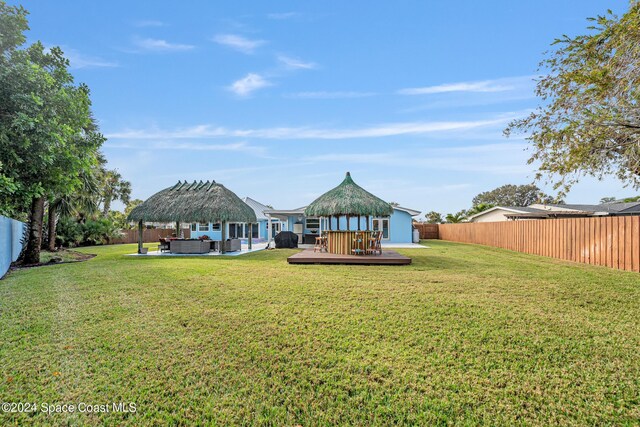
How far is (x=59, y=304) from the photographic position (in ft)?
19.9

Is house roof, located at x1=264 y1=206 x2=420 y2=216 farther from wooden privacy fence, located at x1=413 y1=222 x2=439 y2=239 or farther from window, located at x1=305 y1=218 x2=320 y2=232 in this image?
wooden privacy fence, located at x1=413 y1=222 x2=439 y2=239

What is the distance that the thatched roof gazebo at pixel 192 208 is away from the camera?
16672 millimetres

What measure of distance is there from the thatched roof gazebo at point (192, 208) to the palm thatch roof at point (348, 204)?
476 cm

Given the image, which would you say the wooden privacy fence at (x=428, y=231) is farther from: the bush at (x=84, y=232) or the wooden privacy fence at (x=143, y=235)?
the bush at (x=84, y=232)

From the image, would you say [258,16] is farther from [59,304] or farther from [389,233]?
[389,233]

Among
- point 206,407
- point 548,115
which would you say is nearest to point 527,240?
point 548,115

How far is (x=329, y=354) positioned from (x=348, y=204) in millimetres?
9995

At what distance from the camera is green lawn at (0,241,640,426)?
2.97 meters

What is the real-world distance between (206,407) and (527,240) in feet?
55.7

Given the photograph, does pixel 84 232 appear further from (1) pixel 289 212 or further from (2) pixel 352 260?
(2) pixel 352 260

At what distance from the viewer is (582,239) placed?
11734 millimetres

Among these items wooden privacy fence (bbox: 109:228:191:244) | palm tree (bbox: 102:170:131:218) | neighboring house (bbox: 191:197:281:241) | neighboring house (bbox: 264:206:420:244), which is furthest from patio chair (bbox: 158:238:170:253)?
palm tree (bbox: 102:170:131:218)

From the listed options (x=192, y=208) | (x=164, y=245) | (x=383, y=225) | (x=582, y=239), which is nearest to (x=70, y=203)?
(x=164, y=245)

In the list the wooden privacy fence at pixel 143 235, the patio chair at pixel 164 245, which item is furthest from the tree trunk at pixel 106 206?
the patio chair at pixel 164 245
